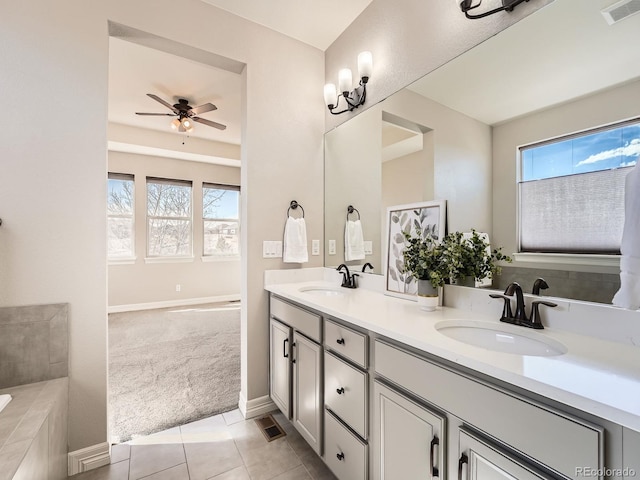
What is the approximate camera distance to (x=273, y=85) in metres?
2.13

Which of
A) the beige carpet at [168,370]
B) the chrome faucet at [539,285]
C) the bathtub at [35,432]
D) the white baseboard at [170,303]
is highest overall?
the chrome faucet at [539,285]

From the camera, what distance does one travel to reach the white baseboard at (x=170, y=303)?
4.70 metres

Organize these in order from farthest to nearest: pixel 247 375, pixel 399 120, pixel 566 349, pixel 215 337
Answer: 1. pixel 215 337
2. pixel 247 375
3. pixel 399 120
4. pixel 566 349

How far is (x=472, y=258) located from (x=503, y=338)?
0.35 meters

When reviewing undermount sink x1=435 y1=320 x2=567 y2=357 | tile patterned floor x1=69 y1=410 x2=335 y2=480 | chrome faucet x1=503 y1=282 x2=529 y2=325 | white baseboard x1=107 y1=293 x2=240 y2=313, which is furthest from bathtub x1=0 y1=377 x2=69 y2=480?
white baseboard x1=107 y1=293 x2=240 y2=313

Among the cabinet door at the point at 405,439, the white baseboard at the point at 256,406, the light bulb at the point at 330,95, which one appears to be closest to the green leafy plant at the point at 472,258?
the cabinet door at the point at 405,439

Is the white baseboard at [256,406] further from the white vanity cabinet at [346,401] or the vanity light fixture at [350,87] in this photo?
the vanity light fixture at [350,87]

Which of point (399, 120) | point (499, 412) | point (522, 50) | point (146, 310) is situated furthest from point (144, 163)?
point (499, 412)

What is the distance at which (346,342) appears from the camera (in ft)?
4.28

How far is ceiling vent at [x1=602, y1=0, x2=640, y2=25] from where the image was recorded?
0.88 meters

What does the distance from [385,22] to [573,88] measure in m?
1.23

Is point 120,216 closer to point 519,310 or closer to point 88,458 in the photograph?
point 88,458

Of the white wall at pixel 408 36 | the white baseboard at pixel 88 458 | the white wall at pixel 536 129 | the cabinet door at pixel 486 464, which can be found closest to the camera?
the cabinet door at pixel 486 464

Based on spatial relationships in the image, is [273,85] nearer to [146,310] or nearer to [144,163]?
[144,163]
